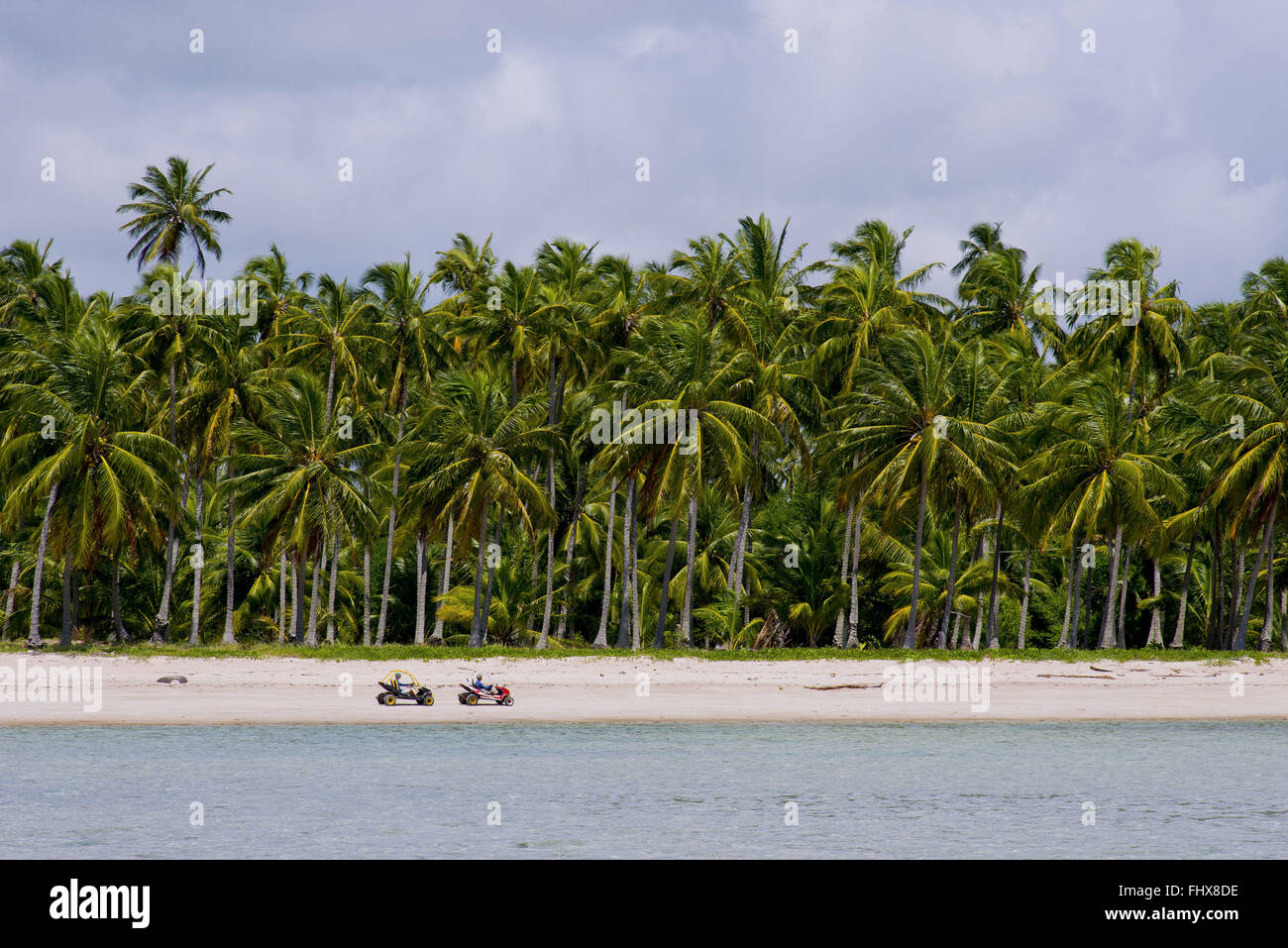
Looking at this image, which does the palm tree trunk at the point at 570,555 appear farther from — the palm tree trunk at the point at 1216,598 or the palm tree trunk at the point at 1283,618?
the palm tree trunk at the point at 1283,618

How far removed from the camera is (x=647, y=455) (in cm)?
3672

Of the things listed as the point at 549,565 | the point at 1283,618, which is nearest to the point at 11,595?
the point at 549,565

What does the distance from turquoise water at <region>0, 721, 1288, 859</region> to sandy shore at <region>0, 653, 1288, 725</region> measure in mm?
918

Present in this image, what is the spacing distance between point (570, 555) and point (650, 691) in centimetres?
1212

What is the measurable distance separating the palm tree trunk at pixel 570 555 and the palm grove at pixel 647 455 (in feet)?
0.64

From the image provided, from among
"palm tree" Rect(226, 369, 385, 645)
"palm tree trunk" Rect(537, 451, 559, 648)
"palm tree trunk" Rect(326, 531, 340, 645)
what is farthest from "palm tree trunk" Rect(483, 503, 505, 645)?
"palm tree trunk" Rect(326, 531, 340, 645)

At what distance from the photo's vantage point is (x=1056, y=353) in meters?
53.1

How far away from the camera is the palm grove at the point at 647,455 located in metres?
36.8

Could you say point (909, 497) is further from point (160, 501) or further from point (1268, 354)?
point (160, 501)

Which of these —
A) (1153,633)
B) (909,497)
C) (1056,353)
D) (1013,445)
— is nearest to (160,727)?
(909,497)

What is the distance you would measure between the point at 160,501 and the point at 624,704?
1699 cm

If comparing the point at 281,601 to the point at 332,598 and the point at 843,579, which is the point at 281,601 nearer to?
the point at 332,598

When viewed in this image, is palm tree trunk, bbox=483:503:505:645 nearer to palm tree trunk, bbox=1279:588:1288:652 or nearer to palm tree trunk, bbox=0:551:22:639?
palm tree trunk, bbox=0:551:22:639

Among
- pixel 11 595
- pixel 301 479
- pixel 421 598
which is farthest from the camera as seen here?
pixel 11 595
